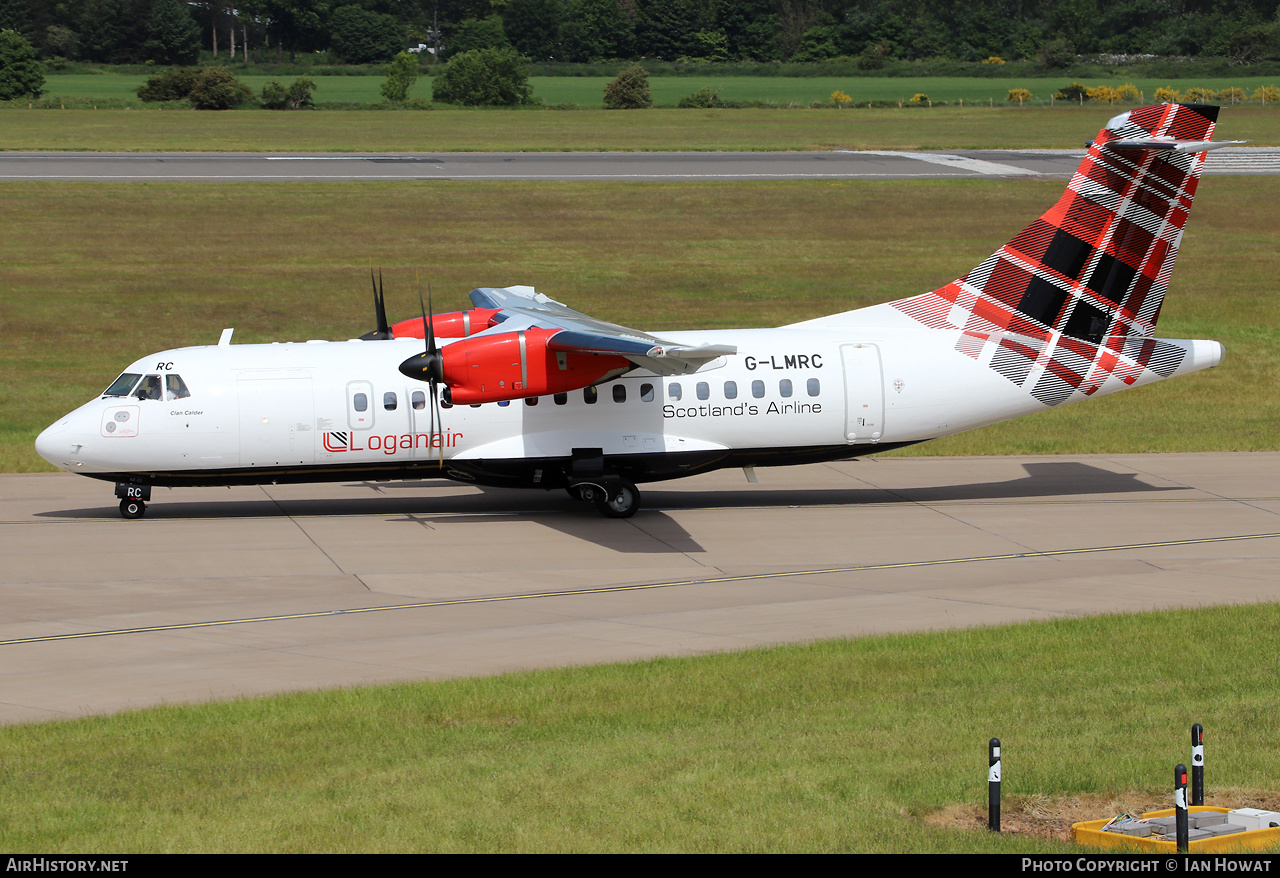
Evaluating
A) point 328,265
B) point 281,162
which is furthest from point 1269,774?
point 281,162

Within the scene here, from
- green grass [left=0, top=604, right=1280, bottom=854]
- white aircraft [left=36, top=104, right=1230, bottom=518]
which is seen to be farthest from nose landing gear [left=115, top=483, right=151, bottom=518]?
green grass [left=0, top=604, right=1280, bottom=854]

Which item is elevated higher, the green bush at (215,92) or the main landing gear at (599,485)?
the green bush at (215,92)

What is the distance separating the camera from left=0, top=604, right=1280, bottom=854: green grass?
10.3 m

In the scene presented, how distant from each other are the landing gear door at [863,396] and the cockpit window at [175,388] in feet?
38.0

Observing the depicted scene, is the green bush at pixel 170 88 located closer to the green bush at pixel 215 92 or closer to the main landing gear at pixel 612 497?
the green bush at pixel 215 92

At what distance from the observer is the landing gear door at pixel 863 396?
24.9 m

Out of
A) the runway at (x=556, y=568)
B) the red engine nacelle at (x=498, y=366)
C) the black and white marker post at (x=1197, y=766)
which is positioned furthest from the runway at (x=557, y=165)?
the black and white marker post at (x=1197, y=766)

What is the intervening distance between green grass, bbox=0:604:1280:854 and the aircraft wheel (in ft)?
28.0

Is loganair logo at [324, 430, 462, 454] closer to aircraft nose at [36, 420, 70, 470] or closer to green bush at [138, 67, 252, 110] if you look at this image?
aircraft nose at [36, 420, 70, 470]

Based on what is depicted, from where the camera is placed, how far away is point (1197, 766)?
31.2ft

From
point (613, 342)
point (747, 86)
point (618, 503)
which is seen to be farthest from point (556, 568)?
point (747, 86)

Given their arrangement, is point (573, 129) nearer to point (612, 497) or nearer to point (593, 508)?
point (593, 508)

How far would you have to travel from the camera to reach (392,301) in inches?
1702

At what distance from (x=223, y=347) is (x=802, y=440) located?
415 inches
